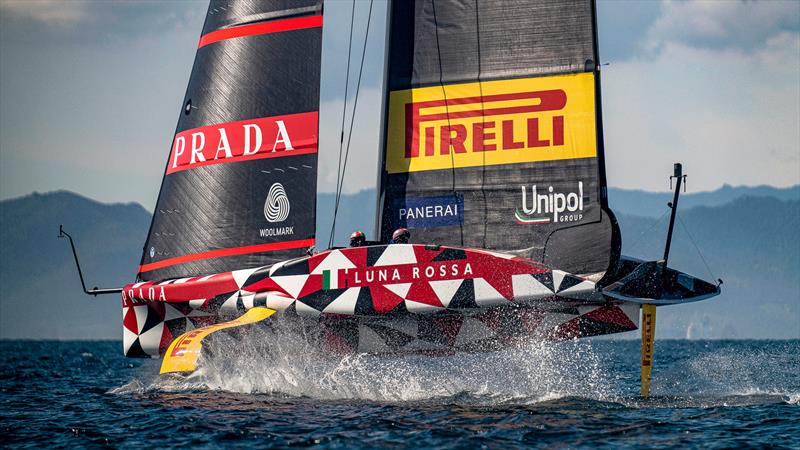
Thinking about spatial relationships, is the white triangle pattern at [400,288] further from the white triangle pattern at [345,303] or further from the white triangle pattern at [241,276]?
the white triangle pattern at [241,276]

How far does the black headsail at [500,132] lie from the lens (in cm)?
1345

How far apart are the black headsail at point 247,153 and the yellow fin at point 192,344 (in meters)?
1.54

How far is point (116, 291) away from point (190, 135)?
2526 millimetres

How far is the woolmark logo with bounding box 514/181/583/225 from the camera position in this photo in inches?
528

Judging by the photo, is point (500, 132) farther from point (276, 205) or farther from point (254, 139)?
point (254, 139)

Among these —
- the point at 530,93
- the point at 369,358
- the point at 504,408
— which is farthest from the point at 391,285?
the point at 530,93

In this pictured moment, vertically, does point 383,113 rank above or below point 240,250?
above

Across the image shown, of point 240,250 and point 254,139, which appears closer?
point 240,250

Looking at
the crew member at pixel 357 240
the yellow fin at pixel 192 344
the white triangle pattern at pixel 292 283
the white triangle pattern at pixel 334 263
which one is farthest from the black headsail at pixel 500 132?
the yellow fin at pixel 192 344

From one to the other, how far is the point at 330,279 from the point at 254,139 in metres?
2.77

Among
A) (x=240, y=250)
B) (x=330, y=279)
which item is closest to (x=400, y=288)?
(x=330, y=279)

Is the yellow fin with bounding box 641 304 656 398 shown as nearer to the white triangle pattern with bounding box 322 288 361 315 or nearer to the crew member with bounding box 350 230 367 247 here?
the white triangle pattern with bounding box 322 288 361 315

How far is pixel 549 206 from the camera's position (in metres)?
13.5

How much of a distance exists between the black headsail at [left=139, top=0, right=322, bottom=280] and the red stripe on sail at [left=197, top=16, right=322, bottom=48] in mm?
14
